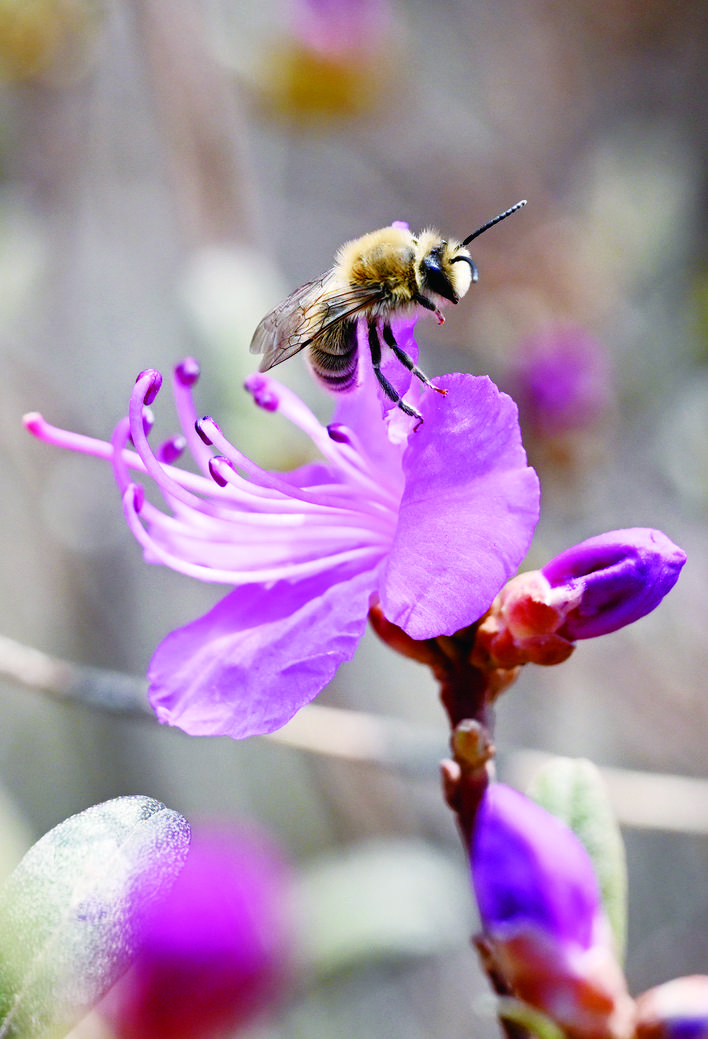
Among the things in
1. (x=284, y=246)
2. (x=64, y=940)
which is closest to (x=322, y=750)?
(x=64, y=940)

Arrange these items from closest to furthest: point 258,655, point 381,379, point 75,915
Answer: point 75,915 < point 258,655 < point 381,379

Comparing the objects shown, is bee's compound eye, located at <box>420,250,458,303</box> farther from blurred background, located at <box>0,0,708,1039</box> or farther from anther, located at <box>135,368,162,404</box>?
blurred background, located at <box>0,0,708,1039</box>

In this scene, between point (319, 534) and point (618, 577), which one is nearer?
point (618, 577)

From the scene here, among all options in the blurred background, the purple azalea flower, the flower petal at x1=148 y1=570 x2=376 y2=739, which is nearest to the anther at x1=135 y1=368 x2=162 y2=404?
the purple azalea flower

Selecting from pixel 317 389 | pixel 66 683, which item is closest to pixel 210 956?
pixel 66 683

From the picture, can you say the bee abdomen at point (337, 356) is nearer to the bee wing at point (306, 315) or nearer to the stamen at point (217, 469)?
the bee wing at point (306, 315)

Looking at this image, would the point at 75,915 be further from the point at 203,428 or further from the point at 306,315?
the point at 306,315

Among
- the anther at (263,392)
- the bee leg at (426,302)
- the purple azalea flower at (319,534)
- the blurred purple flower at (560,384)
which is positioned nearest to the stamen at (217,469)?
the purple azalea flower at (319,534)

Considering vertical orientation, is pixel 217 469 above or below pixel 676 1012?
above
